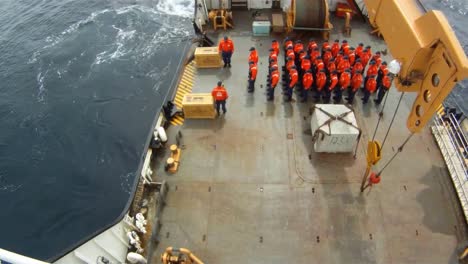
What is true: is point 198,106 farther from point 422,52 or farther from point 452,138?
point 452,138

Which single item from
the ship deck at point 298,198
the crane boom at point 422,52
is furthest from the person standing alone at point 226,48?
the crane boom at point 422,52

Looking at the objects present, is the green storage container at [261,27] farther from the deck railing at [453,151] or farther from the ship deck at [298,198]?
the deck railing at [453,151]

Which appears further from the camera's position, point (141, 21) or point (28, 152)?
point (141, 21)

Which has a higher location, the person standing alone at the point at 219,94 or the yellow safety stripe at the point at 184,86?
the person standing alone at the point at 219,94

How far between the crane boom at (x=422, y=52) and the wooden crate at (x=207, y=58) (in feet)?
24.1

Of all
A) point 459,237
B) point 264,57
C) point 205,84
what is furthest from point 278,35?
point 459,237

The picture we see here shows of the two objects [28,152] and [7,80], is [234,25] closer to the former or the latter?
[28,152]

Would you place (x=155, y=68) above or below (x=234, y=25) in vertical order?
below

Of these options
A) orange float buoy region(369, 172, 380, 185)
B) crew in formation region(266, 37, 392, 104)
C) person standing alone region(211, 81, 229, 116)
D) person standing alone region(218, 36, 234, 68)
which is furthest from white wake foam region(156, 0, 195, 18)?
orange float buoy region(369, 172, 380, 185)

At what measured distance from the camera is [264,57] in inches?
535

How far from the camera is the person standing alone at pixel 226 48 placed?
39.8 ft

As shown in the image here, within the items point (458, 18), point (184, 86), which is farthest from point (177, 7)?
point (458, 18)

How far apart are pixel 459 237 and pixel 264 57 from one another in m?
9.30

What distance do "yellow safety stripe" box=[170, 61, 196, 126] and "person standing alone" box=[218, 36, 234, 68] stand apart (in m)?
1.50
